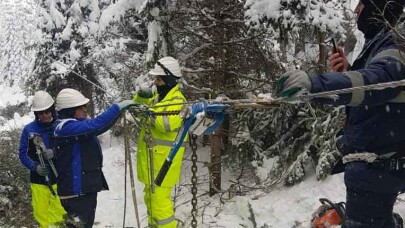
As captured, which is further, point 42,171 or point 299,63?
point 299,63

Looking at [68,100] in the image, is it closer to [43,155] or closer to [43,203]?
[43,155]

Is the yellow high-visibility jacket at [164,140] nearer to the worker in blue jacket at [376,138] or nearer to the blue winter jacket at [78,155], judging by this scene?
the blue winter jacket at [78,155]

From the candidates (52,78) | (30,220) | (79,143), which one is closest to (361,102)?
(79,143)

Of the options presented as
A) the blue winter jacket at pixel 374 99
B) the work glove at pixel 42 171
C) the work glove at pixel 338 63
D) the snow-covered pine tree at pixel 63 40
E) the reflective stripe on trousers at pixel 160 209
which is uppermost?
the snow-covered pine tree at pixel 63 40

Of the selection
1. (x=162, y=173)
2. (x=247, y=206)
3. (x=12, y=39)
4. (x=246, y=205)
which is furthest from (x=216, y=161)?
(x=12, y=39)

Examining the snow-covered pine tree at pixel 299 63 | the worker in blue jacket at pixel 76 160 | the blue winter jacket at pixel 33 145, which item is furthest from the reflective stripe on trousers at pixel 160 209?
the snow-covered pine tree at pixel 299 63

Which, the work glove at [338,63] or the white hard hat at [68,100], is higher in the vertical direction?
the work glove at [338,63]

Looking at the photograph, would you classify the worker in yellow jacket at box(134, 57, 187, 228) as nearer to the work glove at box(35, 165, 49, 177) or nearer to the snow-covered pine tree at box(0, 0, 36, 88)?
the work glove at box(35, 165, 49, 177)

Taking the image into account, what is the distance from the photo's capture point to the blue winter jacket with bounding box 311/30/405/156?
222 cm

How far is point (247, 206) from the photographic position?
5.82m

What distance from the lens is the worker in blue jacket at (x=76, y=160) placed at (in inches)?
167

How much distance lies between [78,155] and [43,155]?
576 mm

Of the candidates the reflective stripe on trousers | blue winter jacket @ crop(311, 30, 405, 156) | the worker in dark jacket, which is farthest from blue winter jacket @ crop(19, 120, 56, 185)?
blue winter jacket @ crop(311, 30, 405, 156)

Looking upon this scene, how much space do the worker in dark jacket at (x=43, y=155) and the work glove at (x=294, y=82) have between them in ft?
10.5
